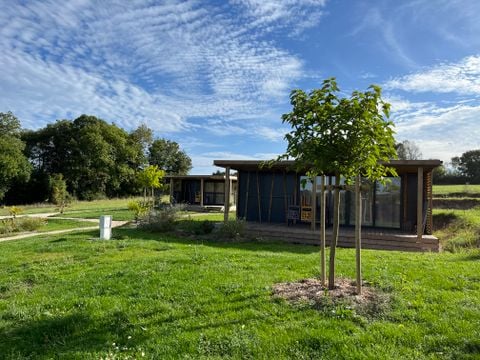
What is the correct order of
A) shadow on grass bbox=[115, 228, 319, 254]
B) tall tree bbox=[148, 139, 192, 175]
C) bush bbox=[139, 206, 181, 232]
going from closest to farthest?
shadow on grass bbox=[115, 228, 319, 254]
bush bbox=[139, 206, 181, 232]
tall tree bbox=[148, 139, 192, 175]

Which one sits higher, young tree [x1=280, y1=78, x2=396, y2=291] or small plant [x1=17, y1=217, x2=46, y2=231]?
young tree [x1=280, y1=78, x2=396, y2=291]

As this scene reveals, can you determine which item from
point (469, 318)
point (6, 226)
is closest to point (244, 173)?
point (6, 226)

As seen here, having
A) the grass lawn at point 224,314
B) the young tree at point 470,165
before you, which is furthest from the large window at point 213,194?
the young tree at point 470,165

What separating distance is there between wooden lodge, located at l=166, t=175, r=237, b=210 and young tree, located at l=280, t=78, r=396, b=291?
64.5 ft

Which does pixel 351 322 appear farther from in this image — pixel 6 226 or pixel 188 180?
pixel 188 180

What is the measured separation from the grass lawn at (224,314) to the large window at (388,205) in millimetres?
6455


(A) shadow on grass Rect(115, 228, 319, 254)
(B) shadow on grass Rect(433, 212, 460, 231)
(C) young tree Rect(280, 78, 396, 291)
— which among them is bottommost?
(A) shadow on grass Rect(115, 228, 319, 254)

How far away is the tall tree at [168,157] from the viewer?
2186 inches

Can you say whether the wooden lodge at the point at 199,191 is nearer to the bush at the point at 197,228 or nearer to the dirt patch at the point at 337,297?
the bush at the point at 197,228

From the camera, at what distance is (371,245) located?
10.3 metres

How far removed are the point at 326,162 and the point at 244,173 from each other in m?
11.0

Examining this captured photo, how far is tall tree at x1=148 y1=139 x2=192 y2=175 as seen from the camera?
55.5m

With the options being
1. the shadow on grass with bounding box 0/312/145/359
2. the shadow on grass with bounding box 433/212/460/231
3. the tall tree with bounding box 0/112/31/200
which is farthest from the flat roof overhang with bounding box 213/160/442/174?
the tall tree with bounding box 0/112/31/200

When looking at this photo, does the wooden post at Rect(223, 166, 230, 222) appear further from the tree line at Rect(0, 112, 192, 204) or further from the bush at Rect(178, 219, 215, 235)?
the tree line at Rect(0, 112, 192, 204)
